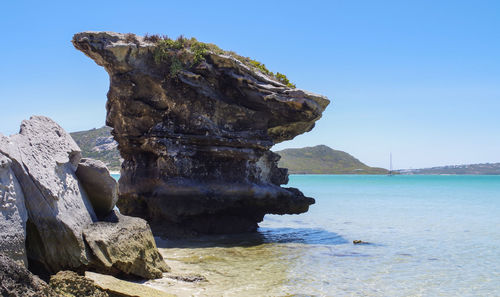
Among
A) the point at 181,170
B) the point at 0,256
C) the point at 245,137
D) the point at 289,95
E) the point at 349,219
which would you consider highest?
the point at 289,95

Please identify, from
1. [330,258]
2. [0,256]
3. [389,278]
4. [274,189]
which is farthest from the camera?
[274,189]

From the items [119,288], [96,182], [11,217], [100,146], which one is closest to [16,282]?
[11,217]

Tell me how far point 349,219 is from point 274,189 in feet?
27.9

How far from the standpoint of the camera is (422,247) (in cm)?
1409

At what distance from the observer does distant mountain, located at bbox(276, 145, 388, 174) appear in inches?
5157

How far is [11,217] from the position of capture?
5680mm

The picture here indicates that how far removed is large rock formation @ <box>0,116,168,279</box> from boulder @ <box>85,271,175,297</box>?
506 mm

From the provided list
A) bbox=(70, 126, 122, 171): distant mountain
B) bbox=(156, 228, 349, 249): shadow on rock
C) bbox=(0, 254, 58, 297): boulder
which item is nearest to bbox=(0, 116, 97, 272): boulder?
bbox=(0, 254, 58, 297): boulder

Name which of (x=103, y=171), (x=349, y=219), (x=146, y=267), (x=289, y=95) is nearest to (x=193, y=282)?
(x=146, y=267)

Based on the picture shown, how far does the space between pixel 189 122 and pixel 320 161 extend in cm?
12546

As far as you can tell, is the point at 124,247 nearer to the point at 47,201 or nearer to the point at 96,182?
the point at 96,182

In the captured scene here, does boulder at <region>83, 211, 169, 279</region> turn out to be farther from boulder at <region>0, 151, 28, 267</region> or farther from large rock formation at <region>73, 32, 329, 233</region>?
large rock formation at <region>73, 32, 329, 233</region>

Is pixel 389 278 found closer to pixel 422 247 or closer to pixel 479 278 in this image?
pixel 479 278

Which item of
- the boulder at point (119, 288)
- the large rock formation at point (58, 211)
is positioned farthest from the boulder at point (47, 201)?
the boulder at point (119, 288)
